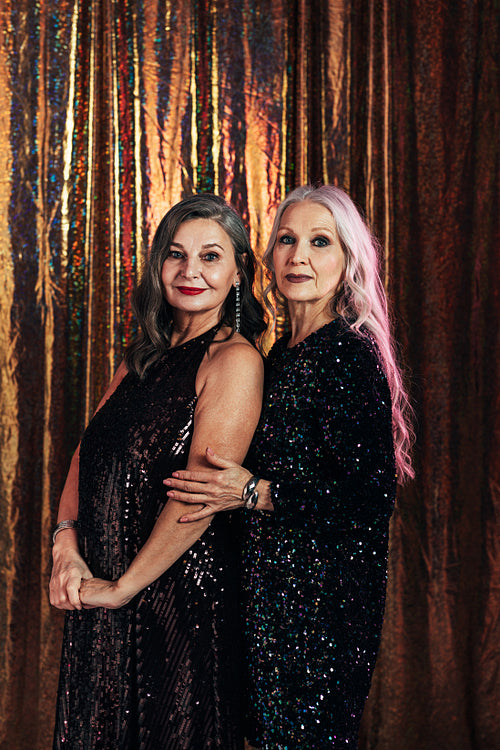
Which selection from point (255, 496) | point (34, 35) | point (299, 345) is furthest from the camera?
point (34, 35)

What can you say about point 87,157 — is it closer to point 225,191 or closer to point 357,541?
point 225,191

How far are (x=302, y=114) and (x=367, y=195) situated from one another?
0.38 m

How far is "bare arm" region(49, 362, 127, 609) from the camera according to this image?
145cm

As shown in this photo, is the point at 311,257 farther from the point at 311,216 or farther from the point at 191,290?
the point at 191,290

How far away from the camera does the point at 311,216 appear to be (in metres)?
1.58

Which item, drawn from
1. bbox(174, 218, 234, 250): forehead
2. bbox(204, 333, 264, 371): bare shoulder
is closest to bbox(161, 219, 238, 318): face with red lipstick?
bbox(174, 218, 234, 250): forehead

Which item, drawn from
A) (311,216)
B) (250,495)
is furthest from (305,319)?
(250,495)

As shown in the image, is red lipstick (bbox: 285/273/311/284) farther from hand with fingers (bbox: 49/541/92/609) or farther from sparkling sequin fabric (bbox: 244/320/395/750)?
hand with fingers (bbox: 49/541/92/609)

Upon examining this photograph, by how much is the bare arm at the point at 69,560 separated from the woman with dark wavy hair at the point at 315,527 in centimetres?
30

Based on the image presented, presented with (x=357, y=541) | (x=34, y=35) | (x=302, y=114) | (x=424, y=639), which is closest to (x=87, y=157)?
(x=34, y=35)

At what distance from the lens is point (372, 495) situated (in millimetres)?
1412

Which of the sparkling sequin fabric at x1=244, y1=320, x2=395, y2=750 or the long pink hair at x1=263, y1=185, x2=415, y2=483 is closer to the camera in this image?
the sparkling sequin fabric at x1=244, y1=320, x2=395, y2=750

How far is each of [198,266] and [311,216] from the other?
28 cm

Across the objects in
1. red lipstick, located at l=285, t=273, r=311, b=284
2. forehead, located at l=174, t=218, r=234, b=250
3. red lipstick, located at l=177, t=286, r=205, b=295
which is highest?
forehead, located at l=174, t=218, r=234, b=250
